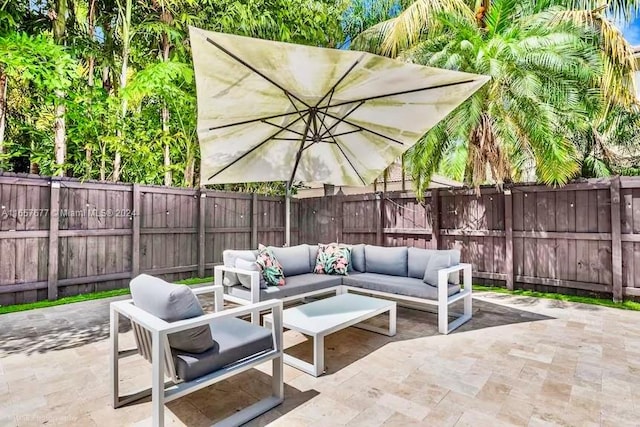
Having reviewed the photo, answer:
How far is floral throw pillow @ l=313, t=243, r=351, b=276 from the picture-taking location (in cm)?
518

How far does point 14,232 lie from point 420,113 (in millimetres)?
5990

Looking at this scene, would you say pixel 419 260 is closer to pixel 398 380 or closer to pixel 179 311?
pixel 398 380

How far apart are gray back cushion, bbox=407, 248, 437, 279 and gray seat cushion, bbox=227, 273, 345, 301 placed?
1.04m

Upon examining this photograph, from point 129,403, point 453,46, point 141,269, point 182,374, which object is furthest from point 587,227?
point 141,269

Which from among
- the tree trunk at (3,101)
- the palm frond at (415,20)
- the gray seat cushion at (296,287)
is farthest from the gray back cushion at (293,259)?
the tree trunk at (3,101)

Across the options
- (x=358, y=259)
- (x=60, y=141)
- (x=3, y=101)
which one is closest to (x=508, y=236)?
(x=358, y=259)

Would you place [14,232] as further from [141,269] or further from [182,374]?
[182,374]

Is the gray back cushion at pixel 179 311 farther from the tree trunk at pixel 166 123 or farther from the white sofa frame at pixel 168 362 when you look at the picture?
the tree trunk at pixel 166 123

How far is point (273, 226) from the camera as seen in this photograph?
8797 mm

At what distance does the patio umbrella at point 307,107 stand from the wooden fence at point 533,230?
2791mm

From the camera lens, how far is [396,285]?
14.6 feet

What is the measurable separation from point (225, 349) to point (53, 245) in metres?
4.74

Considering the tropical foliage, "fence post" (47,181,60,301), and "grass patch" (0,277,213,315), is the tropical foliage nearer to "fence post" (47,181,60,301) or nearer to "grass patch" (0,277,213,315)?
"fence post" (47,181,60,301)

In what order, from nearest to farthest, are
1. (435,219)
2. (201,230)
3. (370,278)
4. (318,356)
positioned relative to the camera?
(318,356), (370,278), (435,219), (201,230)
